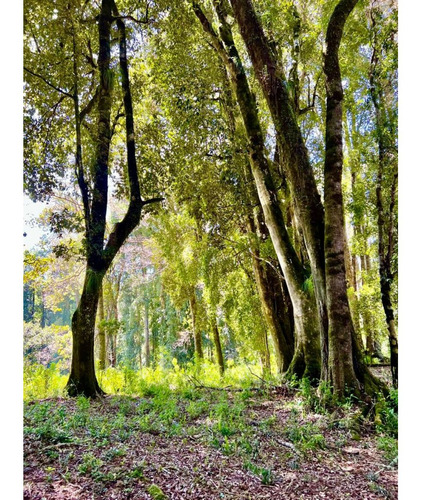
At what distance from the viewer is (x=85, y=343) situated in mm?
4508

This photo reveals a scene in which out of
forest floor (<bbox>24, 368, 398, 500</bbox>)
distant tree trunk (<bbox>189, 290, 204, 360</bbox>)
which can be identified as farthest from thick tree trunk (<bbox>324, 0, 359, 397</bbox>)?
distant tree trunk (<bbox>189, 290, 204, 360</bbox>)

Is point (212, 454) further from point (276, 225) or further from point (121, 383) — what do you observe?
point (121, 383)

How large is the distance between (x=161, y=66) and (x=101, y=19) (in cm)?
106

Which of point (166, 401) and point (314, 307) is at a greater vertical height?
point (314, 307)

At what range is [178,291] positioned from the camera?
902 cm

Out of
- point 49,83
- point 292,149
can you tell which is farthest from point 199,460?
point 49,83

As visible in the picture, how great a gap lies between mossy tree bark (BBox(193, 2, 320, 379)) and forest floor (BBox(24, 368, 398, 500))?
639mm

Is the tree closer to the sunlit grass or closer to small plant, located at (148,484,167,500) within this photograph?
the sunlit grass
